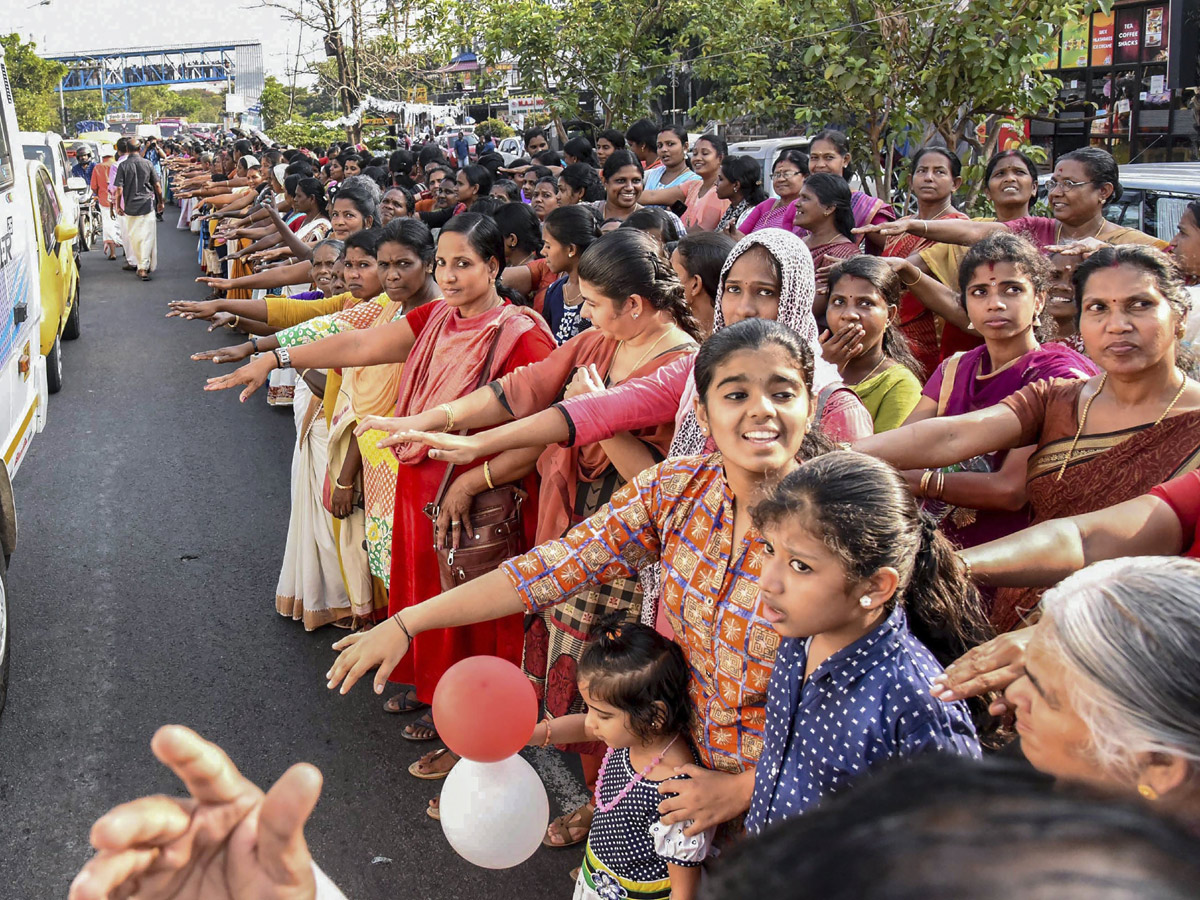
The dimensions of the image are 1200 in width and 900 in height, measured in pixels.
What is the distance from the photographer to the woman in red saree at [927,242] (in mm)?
4297

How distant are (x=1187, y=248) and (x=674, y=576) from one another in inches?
95.5

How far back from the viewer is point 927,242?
4.70 meters

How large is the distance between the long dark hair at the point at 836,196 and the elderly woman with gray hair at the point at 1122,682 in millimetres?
3582

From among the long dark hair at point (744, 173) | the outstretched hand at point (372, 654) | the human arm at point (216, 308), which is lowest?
the outstretched hand at point (372, 654)

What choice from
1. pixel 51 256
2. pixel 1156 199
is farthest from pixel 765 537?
pixel 51 256

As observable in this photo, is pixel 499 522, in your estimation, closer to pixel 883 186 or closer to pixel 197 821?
pixel 197 821

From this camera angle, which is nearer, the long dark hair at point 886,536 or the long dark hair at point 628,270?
the long dark hair at point 886,536

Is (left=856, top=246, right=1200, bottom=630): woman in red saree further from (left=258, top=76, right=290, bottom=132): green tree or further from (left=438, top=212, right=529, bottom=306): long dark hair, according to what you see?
(left=258, top=76, right=290, bottom=132): green tree

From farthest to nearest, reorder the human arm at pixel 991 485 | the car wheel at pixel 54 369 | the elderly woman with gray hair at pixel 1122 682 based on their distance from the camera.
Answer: the car wheel at pixel 54 369, the human arm at pixel 991 485, the elderly woman with gray hair at pixel 1122 682

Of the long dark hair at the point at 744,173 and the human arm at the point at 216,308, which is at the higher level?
the long dark hair at the point at 744,173

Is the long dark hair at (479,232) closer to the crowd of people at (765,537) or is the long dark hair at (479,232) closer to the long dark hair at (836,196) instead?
the crowd of people at (765,537)

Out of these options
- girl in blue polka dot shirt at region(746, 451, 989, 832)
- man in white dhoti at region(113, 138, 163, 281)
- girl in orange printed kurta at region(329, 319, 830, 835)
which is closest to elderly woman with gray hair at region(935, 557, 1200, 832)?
girl in blue polka dot shirt at region(746, 451, 989, 832)

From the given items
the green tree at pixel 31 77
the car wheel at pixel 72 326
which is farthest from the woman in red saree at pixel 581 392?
the green tree at pixel 31 77

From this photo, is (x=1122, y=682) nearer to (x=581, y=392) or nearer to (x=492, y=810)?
(x=492, y=810)
